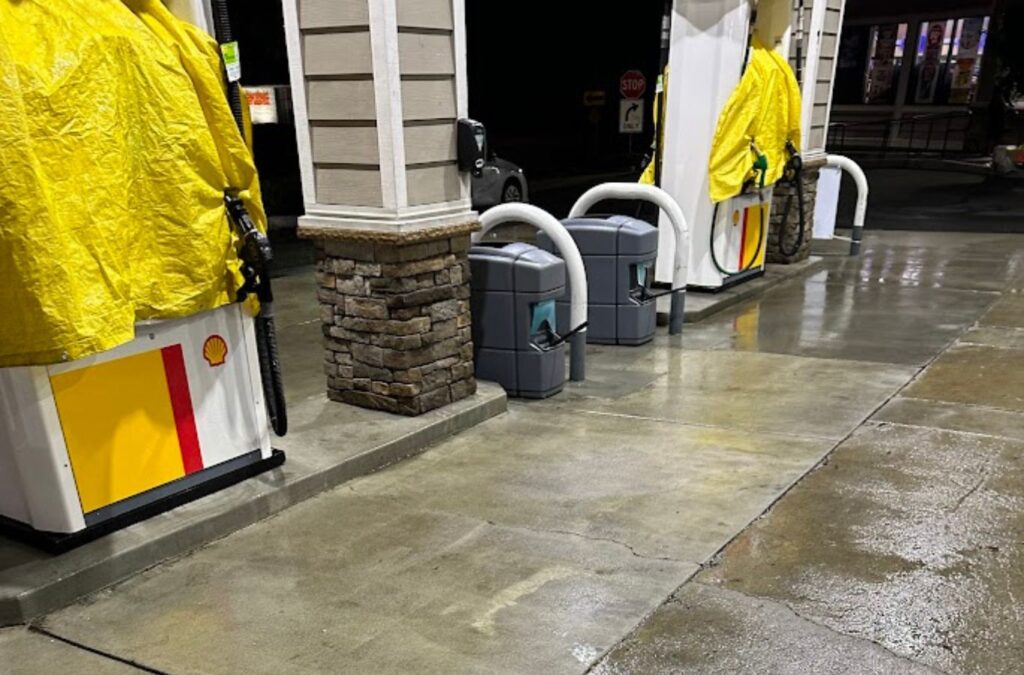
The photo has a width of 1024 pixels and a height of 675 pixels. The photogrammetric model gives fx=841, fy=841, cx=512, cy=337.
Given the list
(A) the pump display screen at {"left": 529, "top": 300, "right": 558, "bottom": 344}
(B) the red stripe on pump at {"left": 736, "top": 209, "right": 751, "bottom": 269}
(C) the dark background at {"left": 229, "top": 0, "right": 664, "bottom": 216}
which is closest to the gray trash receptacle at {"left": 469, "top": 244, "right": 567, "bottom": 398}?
(A) the pump display screen at {"left": 529, "top": 300, "right": 558, "bottom": 344}

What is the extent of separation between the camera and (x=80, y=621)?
3.22m

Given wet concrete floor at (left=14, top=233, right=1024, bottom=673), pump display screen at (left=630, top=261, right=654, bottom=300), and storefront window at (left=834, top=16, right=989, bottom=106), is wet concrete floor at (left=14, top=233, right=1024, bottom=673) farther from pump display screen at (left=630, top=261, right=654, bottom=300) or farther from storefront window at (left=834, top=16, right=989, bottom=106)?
storefront window at (left=834, top=16, right=989, bottom=106)

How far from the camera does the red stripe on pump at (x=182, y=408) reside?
3704mm

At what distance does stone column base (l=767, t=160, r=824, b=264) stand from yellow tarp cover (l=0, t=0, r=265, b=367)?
23.5 ft

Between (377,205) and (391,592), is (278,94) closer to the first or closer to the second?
(377,205)

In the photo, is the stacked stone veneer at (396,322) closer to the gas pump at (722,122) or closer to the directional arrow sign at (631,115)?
the gas pump at (722,122)

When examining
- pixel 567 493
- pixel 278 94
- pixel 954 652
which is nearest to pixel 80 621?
pixel 567 493

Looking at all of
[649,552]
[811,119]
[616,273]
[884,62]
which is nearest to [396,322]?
[649,552]

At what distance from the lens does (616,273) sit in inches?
264

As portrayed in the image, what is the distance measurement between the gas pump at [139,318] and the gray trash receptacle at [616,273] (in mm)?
3158

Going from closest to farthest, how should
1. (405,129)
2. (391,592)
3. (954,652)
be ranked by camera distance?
(954,652)
(391,592)
(405,129)

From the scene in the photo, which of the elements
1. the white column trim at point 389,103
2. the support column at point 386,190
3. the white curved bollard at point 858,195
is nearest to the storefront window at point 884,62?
the white curved bollard at point 858,195

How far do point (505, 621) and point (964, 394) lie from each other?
384cm

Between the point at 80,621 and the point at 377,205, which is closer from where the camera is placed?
the point at 80,621
